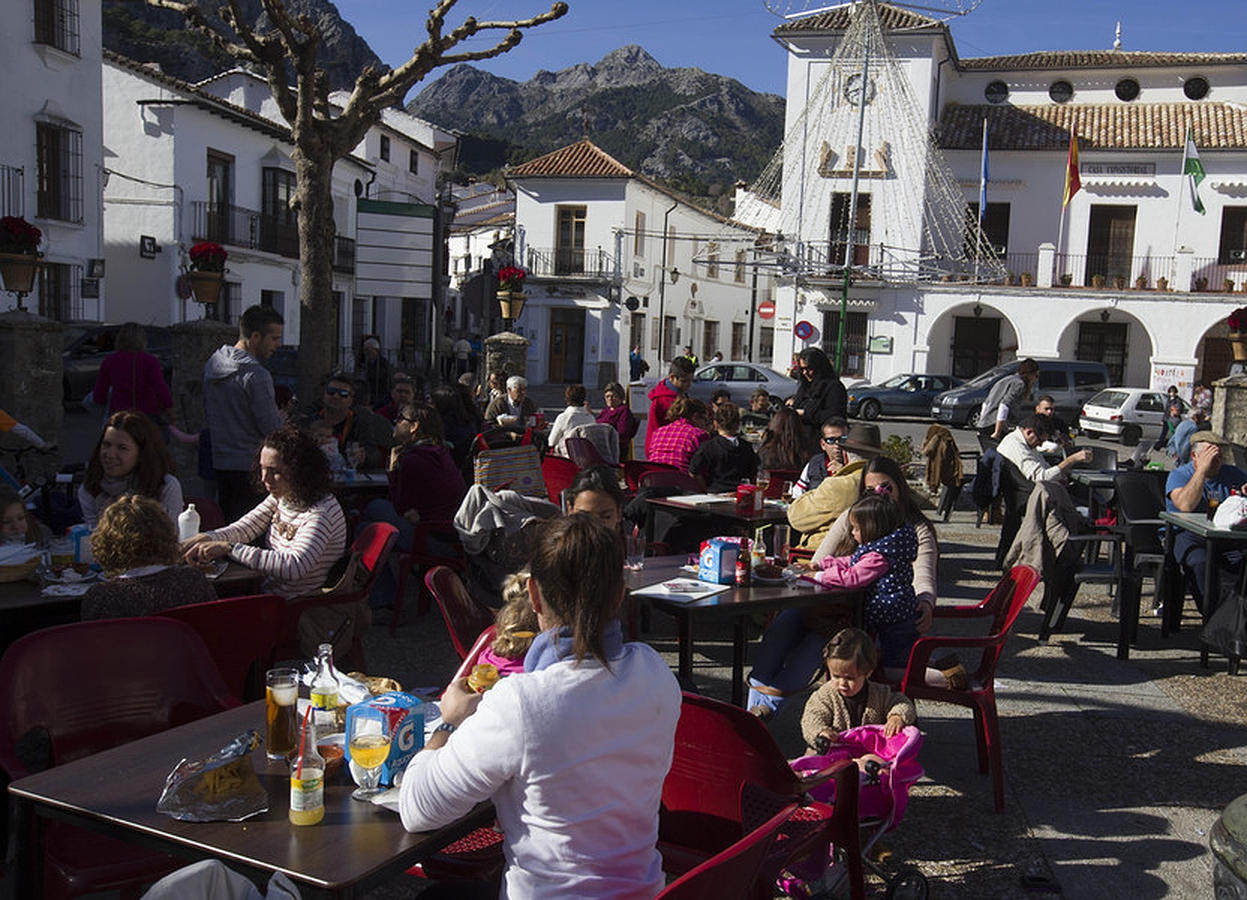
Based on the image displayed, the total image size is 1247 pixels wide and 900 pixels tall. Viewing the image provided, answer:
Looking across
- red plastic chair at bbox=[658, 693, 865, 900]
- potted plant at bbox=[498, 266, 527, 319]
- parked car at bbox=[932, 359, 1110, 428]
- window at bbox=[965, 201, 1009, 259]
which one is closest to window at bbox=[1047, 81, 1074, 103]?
window at bbox=[965, 201, 1009, 259]

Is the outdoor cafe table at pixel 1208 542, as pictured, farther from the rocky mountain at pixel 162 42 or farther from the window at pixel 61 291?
the rocky mountain at pixel 162 42

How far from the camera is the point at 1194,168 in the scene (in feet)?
92.3

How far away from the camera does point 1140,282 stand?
3030 cm

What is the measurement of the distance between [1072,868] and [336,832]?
2.76 m

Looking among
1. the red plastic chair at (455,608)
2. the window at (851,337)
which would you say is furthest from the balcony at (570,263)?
the red plastic chair at (455,608)

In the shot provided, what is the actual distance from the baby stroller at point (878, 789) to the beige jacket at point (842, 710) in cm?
8

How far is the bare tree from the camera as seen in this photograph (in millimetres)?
10367

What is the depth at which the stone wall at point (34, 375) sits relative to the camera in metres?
→ 8.84

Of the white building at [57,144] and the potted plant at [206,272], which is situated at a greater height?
the white building at [57,144]

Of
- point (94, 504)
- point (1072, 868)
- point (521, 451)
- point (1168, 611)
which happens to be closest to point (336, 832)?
point (1072, 868)

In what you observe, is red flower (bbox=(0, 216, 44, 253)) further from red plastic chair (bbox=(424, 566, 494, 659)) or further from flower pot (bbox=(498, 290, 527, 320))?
A: red plastic chair (bbox=(424, 566, 494, 659))

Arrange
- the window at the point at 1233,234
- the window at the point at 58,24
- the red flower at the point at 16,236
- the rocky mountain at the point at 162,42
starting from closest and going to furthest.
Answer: the red flower at the point at 16,236, the window at the point at 58,24, the window at the point at 1233,234, the rocky mountain at the point at 162,42

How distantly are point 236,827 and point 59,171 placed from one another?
844 inches

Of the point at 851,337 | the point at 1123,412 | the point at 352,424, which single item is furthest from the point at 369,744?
the point at 851,337
